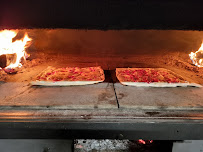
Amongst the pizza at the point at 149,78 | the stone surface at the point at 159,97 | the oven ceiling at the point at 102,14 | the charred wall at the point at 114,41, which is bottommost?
the stone surface at the point at 159,97

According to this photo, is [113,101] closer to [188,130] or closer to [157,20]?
[188,130]

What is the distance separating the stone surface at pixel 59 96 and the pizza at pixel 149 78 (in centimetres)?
31

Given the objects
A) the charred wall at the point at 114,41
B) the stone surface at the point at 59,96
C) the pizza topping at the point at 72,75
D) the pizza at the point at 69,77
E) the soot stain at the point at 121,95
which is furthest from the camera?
the charred wall at the point at 114,41

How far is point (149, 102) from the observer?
2068 mm

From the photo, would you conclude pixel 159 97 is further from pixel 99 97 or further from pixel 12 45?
pixel 12 45

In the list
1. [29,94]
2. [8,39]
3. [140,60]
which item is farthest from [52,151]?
[140,60]

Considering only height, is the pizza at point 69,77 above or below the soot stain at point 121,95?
above

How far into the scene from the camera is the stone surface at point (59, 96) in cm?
198

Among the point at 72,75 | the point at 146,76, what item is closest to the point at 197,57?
the point at 146,76

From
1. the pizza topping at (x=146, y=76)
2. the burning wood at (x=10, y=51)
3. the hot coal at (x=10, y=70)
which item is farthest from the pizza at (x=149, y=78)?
the burning wood at (x=10, y=51)

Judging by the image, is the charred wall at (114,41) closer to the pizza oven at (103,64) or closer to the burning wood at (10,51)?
the pizza oven at (103,64)

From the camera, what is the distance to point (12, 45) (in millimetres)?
3400

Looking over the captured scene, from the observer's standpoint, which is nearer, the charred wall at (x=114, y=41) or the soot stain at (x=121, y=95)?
the soot stain at (x=121, y=95)

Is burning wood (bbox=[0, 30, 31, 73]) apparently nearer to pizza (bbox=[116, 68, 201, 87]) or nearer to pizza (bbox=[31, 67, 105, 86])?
pizza (bbox=[31, 67, 105, 86])
